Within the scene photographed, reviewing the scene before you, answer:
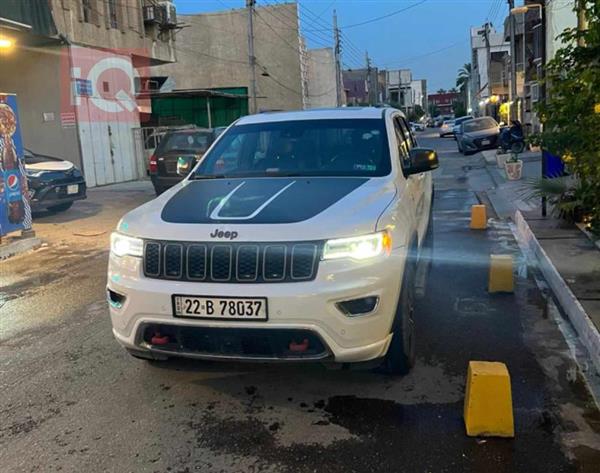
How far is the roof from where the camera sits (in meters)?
5.23

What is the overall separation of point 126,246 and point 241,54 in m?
41.2

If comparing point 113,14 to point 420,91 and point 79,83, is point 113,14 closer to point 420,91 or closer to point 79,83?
point 79,83

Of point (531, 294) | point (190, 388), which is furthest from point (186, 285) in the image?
point (531, 294)

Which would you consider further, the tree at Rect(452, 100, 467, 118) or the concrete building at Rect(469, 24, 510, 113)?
the tree at Rect(452, 100, 467, 118)

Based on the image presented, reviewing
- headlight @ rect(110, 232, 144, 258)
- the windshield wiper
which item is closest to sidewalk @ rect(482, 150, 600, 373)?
the windshield wiper

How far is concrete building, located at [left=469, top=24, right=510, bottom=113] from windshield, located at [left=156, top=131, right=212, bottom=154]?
44.8 meters

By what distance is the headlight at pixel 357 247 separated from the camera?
3.39 meters

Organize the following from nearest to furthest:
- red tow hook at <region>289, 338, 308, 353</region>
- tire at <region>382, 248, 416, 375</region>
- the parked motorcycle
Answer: red tow hook at <region>289, 338, 308, 353</region>, tire at <region>382, 248, 416, 375</region>, the parked motorcycle

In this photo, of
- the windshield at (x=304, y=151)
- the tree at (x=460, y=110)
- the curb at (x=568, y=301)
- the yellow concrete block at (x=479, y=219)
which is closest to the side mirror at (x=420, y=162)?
the windshield at (x=304, y=151)

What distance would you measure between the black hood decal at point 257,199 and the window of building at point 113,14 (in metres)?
18.4

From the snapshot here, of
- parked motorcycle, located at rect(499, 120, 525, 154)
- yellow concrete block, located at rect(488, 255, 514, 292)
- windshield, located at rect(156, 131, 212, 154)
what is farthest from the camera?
parked motorcycle, located at rect(499, 120, 525, 154)

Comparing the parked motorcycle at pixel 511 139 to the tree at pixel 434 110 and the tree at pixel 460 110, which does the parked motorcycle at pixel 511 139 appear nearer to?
the tree at pixel 460 110

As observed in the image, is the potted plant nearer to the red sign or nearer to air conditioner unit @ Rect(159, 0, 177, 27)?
the red sign

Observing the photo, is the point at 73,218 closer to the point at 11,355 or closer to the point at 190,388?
the point at 11,355
